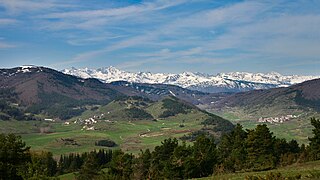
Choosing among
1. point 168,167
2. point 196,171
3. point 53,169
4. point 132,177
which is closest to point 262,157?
point 196,171

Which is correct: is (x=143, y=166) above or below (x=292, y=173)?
below

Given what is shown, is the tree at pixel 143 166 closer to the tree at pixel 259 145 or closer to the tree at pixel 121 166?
the tree at pixel 121 166

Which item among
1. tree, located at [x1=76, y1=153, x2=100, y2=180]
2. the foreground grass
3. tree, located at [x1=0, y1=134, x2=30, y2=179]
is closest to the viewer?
the foreground grass

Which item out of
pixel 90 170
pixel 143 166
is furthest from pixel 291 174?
pixel 90 170

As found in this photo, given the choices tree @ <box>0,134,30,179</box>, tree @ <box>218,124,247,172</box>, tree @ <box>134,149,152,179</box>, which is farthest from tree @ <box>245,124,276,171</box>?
tree @ <box>0,134,30,179</box>

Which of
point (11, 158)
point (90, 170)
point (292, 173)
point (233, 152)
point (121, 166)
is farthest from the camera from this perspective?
point (90, 170)

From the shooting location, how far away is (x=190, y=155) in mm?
84062

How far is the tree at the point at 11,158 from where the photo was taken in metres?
55.9

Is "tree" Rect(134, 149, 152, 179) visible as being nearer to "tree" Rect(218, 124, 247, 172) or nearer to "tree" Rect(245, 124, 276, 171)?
"tree" Rect(218, 124, 247, 172)

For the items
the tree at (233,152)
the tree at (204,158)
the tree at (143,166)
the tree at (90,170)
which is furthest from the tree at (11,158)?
the tree at (90,170)

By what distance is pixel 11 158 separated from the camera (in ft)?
196

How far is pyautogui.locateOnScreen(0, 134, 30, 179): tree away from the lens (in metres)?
55.9

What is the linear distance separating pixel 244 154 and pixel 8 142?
2081 inches

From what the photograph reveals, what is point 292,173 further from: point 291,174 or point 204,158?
point 204,158
